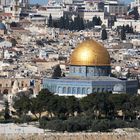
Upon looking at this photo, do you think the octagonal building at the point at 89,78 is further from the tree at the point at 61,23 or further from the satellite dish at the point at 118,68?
the tree at the point at 61,23

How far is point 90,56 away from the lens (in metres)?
50.7

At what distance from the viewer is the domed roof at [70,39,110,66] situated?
50656mm

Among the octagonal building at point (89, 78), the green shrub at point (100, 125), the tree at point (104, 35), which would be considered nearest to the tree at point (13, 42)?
the tree at point (104, 35)

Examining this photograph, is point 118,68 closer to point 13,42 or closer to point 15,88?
point 15,88

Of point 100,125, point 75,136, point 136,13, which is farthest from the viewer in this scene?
point 136,13

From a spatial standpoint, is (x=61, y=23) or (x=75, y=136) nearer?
(x=75, y=136)

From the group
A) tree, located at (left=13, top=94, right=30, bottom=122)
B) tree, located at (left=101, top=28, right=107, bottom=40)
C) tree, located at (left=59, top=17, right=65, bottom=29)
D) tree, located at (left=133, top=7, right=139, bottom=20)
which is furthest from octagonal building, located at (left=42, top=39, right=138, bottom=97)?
tree, located at (left=133, top=7, right=139, bottom=20)

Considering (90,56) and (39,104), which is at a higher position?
(90,56)

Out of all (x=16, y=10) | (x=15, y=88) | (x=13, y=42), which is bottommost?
(x=16, y=10)

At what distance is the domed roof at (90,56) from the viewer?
50656 millimetres

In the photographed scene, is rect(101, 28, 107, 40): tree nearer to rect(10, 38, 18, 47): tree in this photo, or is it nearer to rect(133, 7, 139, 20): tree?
rect(10, 38, 18, 47): tree

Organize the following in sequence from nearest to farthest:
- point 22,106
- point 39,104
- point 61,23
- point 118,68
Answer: point 39,104 → point 22,106 → point 118,68 → point 61,23

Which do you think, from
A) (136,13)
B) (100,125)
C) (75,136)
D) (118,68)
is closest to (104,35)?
(136,13)

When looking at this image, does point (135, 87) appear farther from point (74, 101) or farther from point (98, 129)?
point (98, 129)
